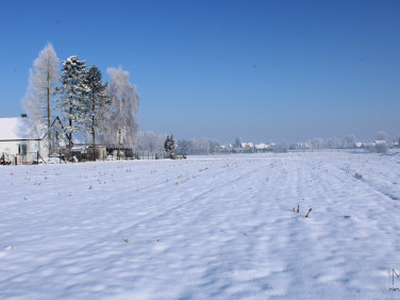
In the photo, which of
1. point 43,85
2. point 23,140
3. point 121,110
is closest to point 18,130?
point 23,140

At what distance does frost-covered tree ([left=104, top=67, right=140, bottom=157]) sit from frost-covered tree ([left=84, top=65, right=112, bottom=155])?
175cm

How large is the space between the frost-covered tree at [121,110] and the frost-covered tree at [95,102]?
1.75 m

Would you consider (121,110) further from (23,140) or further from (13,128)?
(13,128)

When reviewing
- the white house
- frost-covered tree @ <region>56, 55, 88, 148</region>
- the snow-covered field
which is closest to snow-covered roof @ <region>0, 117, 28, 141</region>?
the white house

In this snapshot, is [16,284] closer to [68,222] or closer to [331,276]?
[68,222]

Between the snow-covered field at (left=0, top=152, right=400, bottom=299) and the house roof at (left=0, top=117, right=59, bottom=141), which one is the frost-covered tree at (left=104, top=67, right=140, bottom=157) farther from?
the snow-covered field at (left=0, top=152, right=400, bottom=299)

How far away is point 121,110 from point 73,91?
6987mm

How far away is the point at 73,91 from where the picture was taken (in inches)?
1391

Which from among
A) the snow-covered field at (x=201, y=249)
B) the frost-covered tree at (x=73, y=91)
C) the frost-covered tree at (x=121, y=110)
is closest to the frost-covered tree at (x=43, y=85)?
the frost-covered tree at (x=73, y=91)

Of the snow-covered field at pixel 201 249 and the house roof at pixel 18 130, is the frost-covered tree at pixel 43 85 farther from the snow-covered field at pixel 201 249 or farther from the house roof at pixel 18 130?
the snow-covered field at pixel 201 249

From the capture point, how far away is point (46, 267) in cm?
334

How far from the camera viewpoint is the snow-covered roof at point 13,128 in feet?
113

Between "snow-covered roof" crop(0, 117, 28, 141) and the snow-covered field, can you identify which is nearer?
the snow-covered field

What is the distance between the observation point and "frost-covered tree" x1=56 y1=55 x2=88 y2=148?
34406 millimetres
